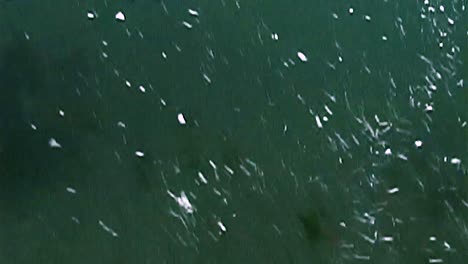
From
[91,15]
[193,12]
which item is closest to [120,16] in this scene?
[91,15]

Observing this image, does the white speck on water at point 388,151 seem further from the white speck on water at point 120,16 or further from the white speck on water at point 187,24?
the white speck on water at point 120,16

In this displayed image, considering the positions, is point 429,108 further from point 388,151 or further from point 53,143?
point 53,143

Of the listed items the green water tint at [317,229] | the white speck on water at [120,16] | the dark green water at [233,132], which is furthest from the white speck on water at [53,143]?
the green water tint at [317,229]

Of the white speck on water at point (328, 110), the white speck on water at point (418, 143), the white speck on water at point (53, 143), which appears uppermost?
the white speck on water at point (418, 143)

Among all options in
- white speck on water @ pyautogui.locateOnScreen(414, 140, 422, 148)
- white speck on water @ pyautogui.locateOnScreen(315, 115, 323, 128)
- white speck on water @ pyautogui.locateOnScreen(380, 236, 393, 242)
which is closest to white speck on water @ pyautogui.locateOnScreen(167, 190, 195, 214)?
white speck on water @ pyautogui.locateOnScreen(315, 115, 323, 128)

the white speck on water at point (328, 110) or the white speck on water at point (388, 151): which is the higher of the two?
the white speck on water at point (328, 110)

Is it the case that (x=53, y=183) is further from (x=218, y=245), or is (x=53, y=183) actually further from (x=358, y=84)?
(x=358, y=84)

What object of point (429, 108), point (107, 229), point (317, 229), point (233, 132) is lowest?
point (107, 229)

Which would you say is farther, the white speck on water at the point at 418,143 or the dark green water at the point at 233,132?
the white speck on water at the point at 418,143

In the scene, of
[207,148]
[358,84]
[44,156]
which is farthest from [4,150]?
[358,84]
